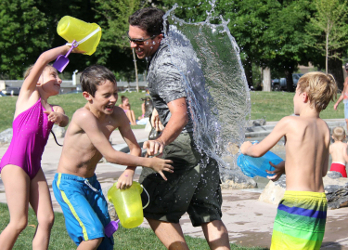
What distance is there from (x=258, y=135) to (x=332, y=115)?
7.67 metres

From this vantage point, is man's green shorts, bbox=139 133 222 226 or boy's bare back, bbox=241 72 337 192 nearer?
boy's bare back, bbox=241 72 337 192

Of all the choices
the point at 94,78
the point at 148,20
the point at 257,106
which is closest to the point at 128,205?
the point at 94,78

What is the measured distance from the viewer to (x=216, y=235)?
331 cm

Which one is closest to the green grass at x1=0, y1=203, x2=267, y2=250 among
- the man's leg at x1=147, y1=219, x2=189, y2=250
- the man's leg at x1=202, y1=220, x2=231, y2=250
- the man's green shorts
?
the man's leg at x1=202, y1=220, x2=231, y2=250

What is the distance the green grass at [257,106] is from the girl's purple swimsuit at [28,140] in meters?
12.8

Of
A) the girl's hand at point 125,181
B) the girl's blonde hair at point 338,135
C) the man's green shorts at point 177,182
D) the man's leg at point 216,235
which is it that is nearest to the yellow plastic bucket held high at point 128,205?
the girl's hand at point 125,181

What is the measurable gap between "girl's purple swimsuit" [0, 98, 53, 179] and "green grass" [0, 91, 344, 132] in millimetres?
12771

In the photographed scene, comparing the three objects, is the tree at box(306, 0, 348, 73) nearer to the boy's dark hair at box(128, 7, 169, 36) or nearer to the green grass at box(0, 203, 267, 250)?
the green grass at box(0, 203, 267, 250)

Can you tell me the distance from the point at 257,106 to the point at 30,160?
63.5ft

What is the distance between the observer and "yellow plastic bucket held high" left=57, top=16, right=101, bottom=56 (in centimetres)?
331

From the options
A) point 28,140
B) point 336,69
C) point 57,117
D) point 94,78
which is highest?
point 94,78

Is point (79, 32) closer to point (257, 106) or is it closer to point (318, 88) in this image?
point (318, 88)

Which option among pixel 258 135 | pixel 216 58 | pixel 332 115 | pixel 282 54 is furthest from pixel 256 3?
pixel 216 58

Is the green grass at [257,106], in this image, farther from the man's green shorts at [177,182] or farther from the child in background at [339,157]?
the man's green shorts at [177,182]
